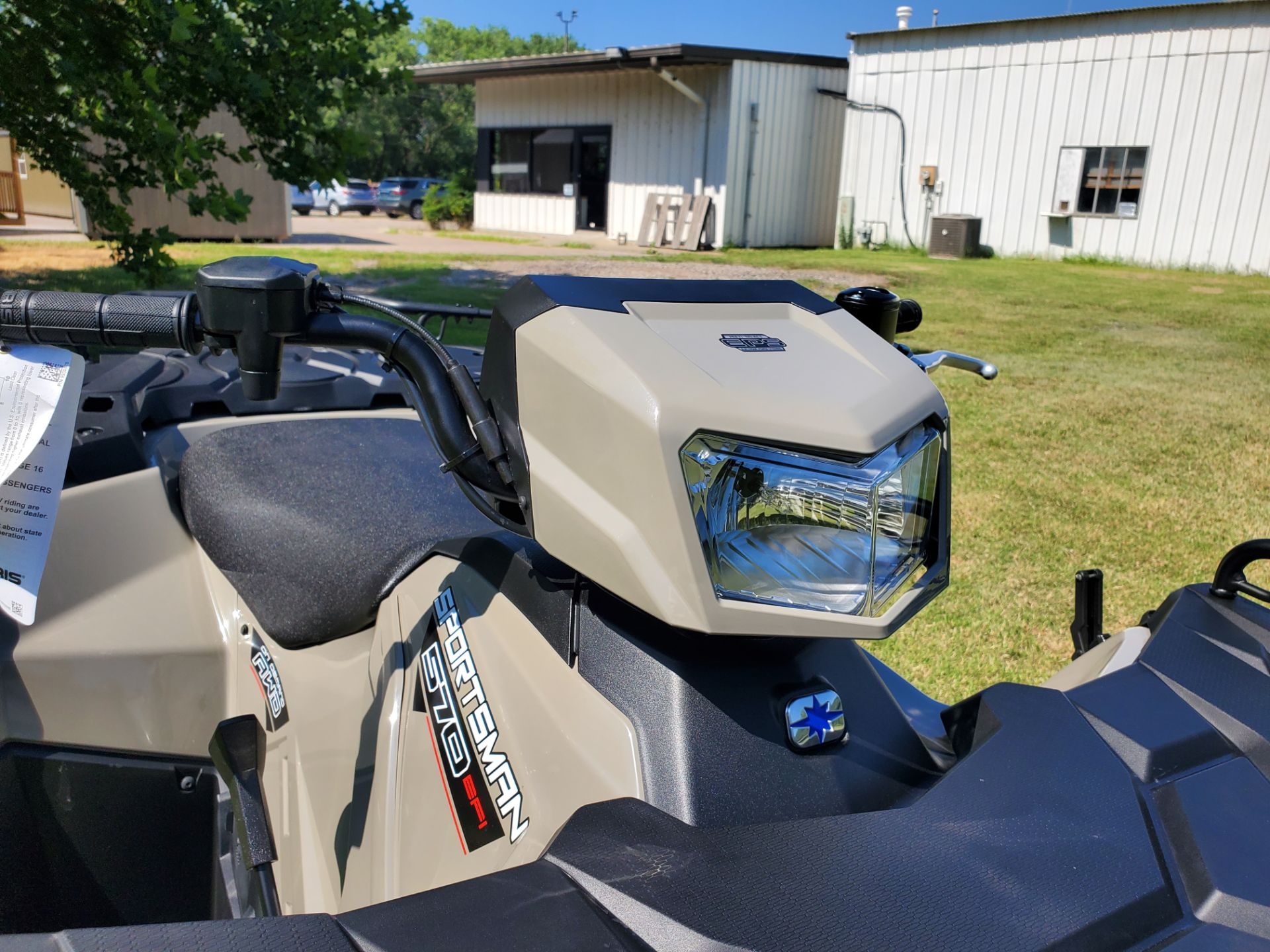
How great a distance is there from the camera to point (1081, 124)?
1572 cm

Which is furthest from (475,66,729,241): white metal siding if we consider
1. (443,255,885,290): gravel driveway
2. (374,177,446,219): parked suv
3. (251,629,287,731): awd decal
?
(251,629,287,731): awd decal

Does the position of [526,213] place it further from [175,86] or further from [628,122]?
[175,86]

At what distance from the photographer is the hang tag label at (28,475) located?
3.85 ft

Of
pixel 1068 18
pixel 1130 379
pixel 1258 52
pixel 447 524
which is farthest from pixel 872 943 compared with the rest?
pixel 1068 18

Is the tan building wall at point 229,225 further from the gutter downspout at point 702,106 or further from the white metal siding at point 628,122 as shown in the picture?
the gutter downspout at point 702,106

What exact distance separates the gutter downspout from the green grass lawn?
746cm

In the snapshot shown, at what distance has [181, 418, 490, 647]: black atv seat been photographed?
5.13ft

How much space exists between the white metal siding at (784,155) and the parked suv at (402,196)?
18554mm

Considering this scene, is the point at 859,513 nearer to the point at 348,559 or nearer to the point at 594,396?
the point at 594,396

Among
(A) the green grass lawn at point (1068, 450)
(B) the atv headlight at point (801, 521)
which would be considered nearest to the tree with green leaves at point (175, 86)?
(A) the green grass lawn at point (1068, 450)

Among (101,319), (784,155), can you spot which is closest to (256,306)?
(101,319)

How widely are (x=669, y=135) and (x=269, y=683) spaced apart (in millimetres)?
18809

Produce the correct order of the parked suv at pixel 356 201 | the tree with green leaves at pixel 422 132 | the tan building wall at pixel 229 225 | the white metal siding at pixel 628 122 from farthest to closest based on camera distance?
the tree with green leaves at pixel 422 132, the parked suv at pixel 356 201, the white metal siding at pixel 628 122, the tan building wall at pixel 229 225

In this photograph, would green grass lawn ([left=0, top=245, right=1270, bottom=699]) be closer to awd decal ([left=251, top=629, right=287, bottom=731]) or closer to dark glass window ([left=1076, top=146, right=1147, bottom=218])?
awd decal ([left=251, top=629, right=287, bottom=731])
